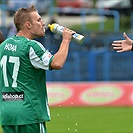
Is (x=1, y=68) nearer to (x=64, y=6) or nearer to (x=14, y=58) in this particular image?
(x=14, y=58)

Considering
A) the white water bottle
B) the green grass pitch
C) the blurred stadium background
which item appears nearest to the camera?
the white water bottle

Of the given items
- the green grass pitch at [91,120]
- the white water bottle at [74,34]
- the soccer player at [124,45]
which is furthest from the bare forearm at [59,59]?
the green grass pitch at [91,120]

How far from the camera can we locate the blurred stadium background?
41.7 feet

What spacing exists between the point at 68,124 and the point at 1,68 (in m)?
6.29

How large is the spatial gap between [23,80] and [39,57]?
0.92 feet

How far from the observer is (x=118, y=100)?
16656mm

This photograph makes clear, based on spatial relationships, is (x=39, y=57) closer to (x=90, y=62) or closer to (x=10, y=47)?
(x=10, y=47)

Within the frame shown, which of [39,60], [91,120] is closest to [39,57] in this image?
[39,60]

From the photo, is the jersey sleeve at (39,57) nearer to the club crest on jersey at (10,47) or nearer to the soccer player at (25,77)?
the soccer player at (25,77)

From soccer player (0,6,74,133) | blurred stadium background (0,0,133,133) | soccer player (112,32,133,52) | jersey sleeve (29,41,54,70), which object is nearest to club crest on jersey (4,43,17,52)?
soccer player (0,6,74,133)

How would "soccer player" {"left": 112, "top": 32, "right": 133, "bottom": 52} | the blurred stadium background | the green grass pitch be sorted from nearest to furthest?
"soccer player" {"left": 112, "top": 32, "right": 133, "bottom": 52}
the green grass pitch
the blurred stadium background

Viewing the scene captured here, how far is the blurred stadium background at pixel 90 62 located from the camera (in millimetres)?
12711

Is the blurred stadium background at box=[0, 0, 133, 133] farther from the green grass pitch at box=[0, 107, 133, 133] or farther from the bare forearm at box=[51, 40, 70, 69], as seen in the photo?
the bare forearm at box=[51, 40, 70, 69]

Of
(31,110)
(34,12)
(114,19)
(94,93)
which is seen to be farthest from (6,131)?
(114,19)
